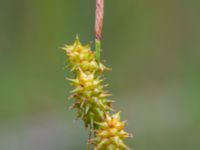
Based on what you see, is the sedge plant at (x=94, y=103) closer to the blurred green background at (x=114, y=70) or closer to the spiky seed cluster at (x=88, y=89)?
the spiky seed cluster at (x=88, y=89)

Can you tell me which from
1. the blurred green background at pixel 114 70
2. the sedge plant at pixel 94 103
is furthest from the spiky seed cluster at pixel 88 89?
the blurred green background at pixel 114 70

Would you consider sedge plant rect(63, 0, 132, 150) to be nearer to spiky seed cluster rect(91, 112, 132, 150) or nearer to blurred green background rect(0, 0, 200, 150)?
spiky seed cluster rect(91, 112, 132, 150)

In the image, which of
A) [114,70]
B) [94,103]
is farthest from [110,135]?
[114,70]

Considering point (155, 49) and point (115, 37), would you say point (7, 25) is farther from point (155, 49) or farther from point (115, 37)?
point (155, 49)

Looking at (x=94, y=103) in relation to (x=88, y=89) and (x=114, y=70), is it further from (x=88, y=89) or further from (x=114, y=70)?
(x=114, y=70)

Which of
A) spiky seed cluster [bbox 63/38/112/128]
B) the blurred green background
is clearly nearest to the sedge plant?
spiky seed cluster [bbox 63/38/112/128]

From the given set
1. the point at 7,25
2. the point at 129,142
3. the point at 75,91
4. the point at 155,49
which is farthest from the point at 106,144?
the point at 155,49
